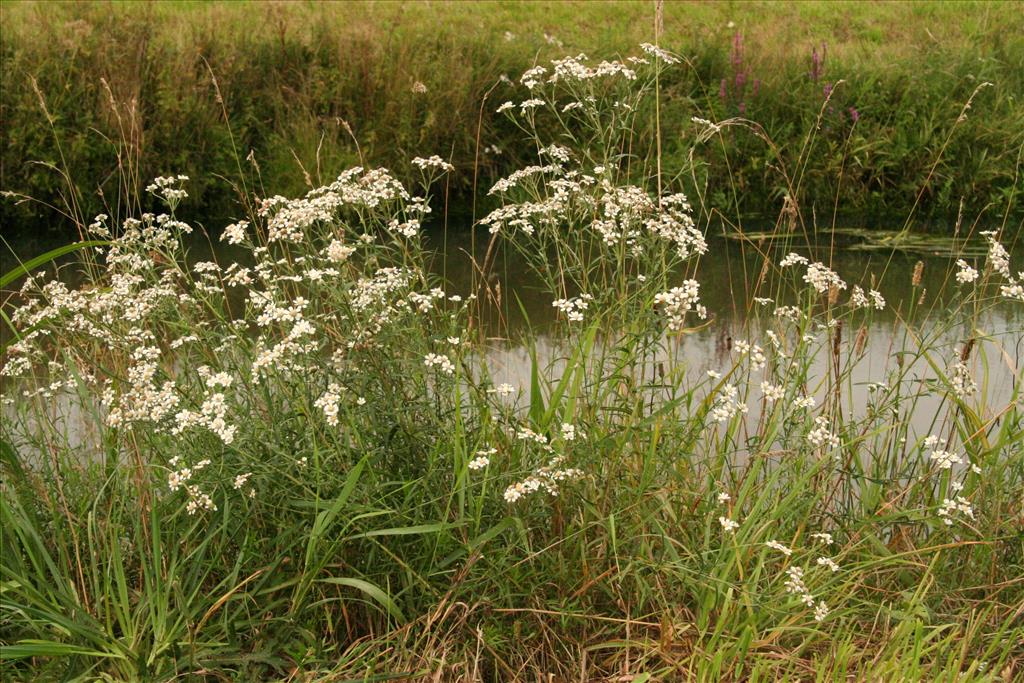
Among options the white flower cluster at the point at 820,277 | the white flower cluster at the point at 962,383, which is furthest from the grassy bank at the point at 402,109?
the white flower cluster at the point at 820,277

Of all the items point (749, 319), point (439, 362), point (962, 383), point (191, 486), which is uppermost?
point (439, 362)

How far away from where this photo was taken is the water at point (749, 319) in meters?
4.16

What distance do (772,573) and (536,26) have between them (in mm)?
8260

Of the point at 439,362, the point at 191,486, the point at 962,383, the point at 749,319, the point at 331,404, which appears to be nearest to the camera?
the point at 331,404

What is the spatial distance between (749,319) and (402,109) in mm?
4561

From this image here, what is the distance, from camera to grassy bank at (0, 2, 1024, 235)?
759 cm

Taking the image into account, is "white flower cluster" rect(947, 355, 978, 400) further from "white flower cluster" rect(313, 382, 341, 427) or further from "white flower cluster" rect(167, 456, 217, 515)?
"white flower cluster" rect(167, 456, 217, 515)

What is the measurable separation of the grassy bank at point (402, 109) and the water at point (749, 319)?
65 centimetres

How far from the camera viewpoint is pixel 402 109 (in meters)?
8.01

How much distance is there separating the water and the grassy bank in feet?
2.12

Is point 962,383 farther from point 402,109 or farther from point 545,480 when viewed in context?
point 402,109

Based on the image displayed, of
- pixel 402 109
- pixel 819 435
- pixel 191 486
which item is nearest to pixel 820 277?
pixel 819 435

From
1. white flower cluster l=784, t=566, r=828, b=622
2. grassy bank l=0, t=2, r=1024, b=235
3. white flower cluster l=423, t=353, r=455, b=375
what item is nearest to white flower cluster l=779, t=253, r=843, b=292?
white flower cluster l=784, t=566, r=828, b=622

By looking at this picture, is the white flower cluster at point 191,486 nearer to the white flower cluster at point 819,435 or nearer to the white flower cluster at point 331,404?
the white flower cluster at point 331,404
